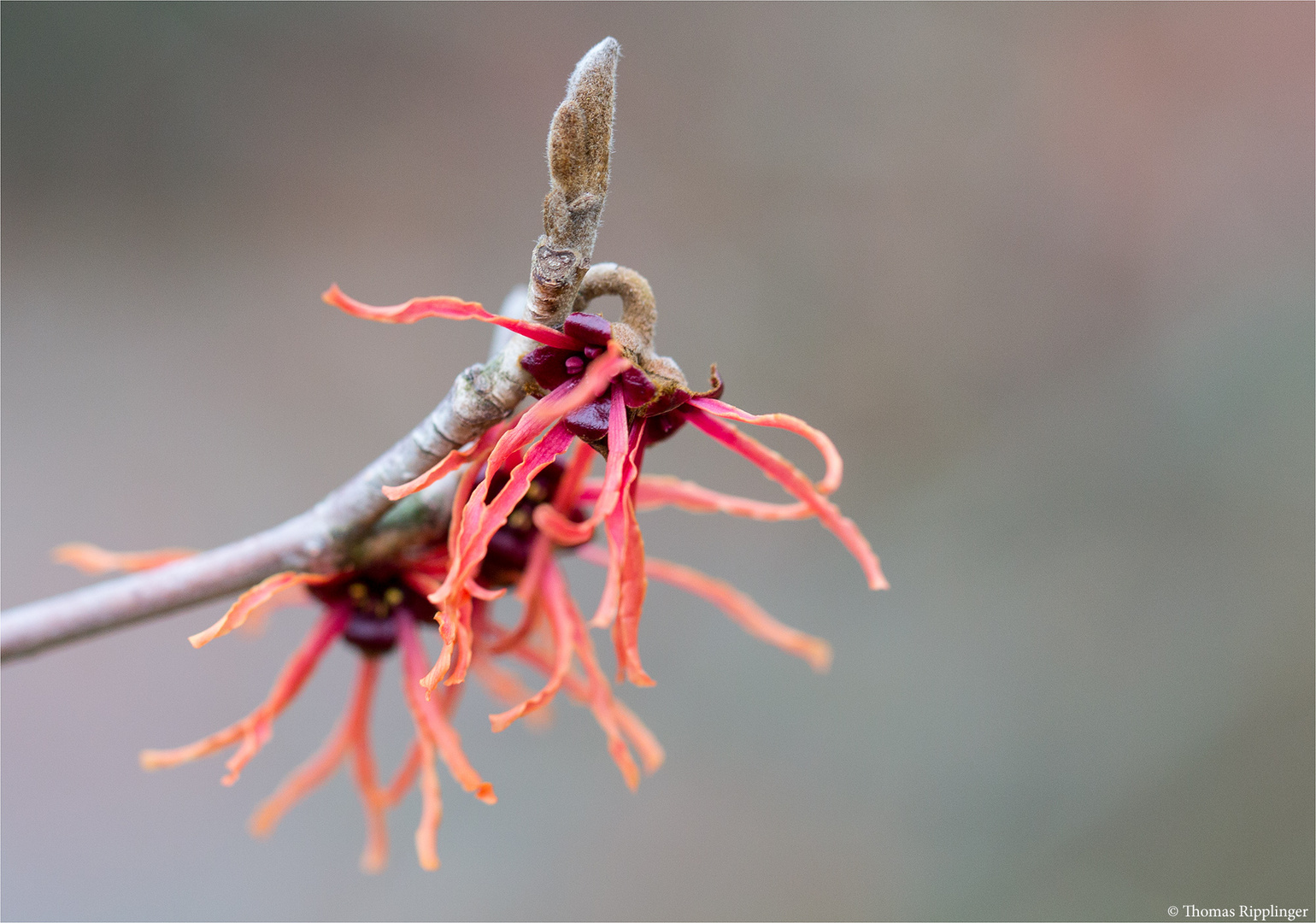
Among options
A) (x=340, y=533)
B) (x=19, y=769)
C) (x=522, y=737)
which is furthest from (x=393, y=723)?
(x=340, y=533)

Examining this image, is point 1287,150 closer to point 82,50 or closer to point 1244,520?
point 1244,520

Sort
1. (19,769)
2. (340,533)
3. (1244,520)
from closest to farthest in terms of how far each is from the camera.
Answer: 1. (340,533)
2. (19,769)
3. (1244,520)

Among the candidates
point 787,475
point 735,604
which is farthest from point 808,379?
point 787,475

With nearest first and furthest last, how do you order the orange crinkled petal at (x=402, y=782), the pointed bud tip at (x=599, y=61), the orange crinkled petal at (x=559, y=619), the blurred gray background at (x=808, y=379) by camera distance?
the pointed bud tip at (x=599, y=61) < the orange crinkled petal at (x=559, y=619) < the orange crinkled petal at (x=402, y=782) < the blurred gray background at (x=808, y=379)

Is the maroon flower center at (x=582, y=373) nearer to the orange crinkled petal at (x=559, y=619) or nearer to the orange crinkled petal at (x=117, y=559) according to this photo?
the orange crinkled petal at (x=559, y=619)

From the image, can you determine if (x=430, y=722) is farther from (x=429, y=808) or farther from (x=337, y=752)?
(x=337, y=752)

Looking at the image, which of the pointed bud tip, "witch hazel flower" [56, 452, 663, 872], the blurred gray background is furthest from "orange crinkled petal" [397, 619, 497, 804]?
the blurred gray background

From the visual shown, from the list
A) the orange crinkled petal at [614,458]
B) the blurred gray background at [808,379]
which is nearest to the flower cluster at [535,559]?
the orange crinkled petal at [614,458]

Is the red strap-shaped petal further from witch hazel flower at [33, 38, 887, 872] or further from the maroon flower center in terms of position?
the maroon flower center
